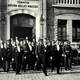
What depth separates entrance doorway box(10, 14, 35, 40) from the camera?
1849 centimetres

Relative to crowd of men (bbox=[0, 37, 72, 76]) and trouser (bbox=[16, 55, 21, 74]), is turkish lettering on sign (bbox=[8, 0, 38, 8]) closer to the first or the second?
crowd of men (bbox=[0, 37, 72, 76])

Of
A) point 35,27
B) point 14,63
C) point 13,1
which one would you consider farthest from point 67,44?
point 13,1

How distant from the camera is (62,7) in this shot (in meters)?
18.7

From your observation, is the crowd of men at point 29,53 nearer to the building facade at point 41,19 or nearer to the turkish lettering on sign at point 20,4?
the building facade at point 41,19

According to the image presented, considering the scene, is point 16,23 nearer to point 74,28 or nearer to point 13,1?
point 13,1

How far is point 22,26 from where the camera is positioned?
1864 cm

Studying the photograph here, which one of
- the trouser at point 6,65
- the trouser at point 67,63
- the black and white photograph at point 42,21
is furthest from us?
the black and white photograph at point 42,21

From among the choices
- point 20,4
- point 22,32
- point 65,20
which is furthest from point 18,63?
point 65,20

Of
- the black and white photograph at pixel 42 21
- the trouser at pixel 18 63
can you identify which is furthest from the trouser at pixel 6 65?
the black and white photograph at pixel 42 21

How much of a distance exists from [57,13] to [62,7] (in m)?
0.62

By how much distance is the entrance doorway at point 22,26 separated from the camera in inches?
728

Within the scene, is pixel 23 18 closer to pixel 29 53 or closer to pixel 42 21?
pixel 42 21

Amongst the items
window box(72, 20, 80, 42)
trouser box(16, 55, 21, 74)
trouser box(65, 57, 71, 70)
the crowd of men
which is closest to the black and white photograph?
window box(72, 20, 80, 42)

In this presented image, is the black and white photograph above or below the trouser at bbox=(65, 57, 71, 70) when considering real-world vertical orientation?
above
